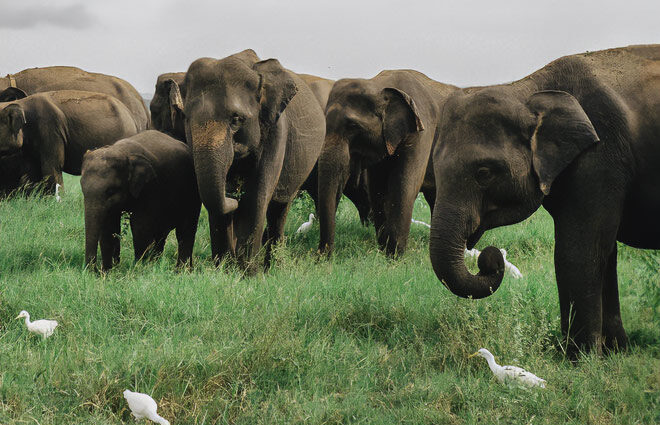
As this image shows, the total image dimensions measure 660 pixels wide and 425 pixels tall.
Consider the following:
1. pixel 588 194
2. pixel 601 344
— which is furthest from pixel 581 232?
pixel 601 344

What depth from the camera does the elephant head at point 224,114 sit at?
21.7 feet

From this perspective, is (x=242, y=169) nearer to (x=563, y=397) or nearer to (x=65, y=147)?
(x=563, y=397)

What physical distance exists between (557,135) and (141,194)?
13.2 ft

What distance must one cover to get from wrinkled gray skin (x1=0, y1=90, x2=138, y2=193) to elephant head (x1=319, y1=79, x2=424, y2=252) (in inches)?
207

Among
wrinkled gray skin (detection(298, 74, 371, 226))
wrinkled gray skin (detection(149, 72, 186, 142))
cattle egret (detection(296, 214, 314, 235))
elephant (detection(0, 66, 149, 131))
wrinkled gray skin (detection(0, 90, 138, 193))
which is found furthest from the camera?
elephant (detection(0, 66, 149, 131))

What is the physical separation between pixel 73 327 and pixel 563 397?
323 cm

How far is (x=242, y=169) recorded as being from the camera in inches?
292

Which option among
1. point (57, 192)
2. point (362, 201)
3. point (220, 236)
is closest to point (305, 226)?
point (362, 201)

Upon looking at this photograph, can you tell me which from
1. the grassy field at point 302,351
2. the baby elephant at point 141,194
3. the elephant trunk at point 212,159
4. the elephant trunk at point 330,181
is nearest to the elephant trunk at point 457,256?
the grassy field at point 302,351

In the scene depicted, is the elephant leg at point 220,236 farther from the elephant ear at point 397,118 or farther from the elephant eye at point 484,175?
the elephant eye at point 484,175

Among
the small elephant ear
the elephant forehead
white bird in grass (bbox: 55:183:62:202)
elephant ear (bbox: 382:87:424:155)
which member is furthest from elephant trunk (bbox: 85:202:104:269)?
the small elephant ear

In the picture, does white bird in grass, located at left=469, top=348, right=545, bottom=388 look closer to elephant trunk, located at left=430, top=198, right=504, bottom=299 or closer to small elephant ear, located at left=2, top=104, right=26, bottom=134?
elephant trunk, located at left=430, top=198, right=504, bottom=299

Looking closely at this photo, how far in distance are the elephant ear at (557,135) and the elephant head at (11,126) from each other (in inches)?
348

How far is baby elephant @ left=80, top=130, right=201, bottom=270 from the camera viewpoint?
23.6 ft
